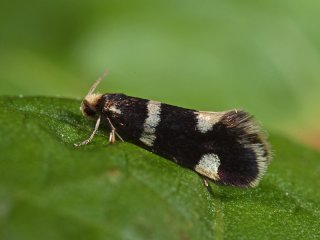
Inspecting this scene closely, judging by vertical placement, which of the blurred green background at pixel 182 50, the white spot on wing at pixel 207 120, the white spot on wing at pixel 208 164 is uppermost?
the white spot on wing at pixel 207 120

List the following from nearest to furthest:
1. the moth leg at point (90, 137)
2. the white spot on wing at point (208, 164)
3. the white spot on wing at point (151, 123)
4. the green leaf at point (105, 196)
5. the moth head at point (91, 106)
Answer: the green leaf at point (105, 196)
the moth leg at point (90, 137)
the white spot on wing at point (208, 164)
the white spot on wing at point (151, 123)
the moth head at point (91, 106)

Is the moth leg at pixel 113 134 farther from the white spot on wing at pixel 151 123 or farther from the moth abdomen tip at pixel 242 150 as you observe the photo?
the moth abdomen tip at pixel 242 150

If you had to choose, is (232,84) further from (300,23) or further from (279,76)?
(300,23)

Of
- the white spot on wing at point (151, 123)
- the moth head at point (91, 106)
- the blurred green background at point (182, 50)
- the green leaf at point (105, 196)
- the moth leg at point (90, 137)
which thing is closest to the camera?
the green leaf at point (105, 196)


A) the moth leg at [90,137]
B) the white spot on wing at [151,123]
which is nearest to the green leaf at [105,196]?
the moth leg at [90,137]

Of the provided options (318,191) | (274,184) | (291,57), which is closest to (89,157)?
(274,184)

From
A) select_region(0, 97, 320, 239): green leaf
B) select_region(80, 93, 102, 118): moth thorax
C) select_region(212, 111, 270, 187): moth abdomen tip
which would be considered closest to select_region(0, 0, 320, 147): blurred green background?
select_region(80, 93, 102, 118): moth thorax

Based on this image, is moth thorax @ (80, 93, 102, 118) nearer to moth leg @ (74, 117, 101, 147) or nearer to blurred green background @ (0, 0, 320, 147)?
moth leg @ (74, 117, 101, 147)

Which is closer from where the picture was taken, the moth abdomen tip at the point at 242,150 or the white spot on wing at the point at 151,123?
the moth abdomen tip at the point at 242,150
